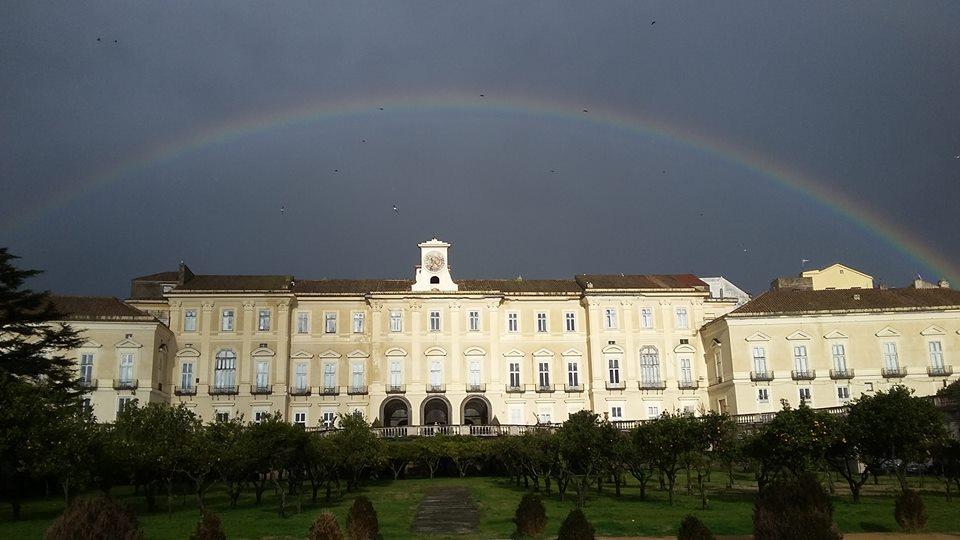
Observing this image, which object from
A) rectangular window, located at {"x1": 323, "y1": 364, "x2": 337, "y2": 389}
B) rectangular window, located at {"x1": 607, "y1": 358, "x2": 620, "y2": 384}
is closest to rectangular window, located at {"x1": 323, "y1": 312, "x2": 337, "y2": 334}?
rectangular window, located at {"x1": 323, "y1": 364, "x2": 337, "y2": 389}

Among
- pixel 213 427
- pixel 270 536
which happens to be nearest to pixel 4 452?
pixel 213 427

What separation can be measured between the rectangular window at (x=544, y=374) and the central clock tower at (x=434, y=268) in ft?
25.0

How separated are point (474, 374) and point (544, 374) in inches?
180

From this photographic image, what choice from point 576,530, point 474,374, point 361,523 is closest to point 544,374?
point 474,374

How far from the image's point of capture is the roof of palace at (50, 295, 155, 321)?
4738cm

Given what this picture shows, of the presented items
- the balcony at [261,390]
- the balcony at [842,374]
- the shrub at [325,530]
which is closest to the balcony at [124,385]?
the balcony at [261,390]

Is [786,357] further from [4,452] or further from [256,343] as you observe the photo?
[4,452]

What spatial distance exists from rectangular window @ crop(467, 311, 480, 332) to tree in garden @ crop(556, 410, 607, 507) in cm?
2199

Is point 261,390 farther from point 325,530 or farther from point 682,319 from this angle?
point 325,530

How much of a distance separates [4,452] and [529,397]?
105 ft

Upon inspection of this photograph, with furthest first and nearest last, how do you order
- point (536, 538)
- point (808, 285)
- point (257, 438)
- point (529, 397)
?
1. point (808, 285)
2. point (529, 397)
3. point (257, 438)
4. point (536, 538)

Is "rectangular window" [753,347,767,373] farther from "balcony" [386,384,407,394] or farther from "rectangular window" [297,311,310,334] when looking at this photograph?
"rectangular window" [297,311,310,334]

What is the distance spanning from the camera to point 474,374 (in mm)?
50844

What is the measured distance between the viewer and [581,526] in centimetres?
1515
